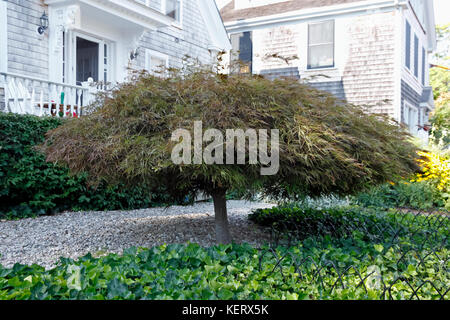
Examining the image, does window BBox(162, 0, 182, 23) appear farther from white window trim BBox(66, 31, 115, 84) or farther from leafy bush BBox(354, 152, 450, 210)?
leafy bush BBox(354, 152, 450, 210)

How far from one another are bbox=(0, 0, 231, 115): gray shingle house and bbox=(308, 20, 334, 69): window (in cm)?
468

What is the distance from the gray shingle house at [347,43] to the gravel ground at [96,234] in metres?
7.82

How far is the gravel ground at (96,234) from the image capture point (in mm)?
4141

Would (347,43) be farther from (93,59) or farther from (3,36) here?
(3,36)

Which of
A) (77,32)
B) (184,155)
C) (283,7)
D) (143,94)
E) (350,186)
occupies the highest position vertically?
(283,7)

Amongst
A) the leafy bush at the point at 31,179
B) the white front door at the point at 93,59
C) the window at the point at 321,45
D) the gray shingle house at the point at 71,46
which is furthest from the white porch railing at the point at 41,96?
the window at the point at 321,45

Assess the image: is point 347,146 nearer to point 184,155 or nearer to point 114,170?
point 184,155

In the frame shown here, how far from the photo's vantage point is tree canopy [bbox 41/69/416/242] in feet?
10.4

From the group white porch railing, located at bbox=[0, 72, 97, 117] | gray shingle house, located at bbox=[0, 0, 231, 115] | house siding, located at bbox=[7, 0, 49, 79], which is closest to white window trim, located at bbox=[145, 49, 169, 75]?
gray shingle house, located at bbox=[0, 0, 231, 115]

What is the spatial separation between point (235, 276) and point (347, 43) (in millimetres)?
11961

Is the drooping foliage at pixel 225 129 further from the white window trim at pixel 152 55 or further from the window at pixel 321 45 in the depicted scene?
the window at pixel 321 45

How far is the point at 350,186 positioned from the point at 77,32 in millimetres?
7079

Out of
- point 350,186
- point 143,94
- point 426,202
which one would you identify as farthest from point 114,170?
point 426,202
